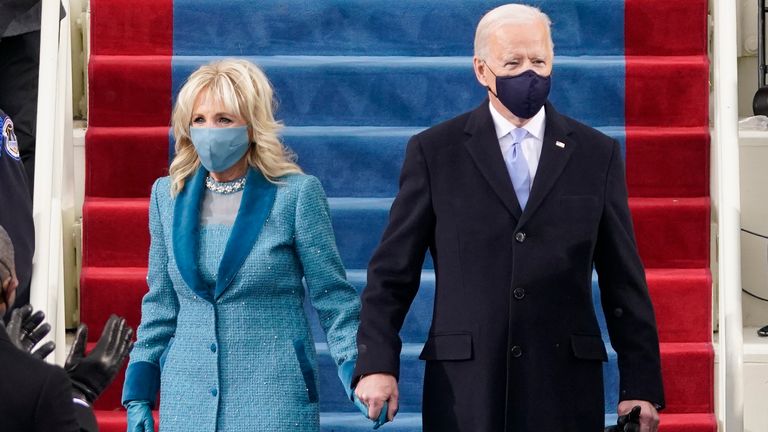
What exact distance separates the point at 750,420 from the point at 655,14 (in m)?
1.68

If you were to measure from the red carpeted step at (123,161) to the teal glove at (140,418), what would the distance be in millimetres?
1786

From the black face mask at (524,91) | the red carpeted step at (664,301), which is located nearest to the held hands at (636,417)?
the black face mask at (524,91)

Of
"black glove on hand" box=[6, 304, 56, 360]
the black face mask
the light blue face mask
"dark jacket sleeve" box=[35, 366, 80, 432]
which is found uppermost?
the black face mask

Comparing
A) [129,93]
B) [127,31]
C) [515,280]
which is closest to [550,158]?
[515,280]

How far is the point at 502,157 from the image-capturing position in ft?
13.1

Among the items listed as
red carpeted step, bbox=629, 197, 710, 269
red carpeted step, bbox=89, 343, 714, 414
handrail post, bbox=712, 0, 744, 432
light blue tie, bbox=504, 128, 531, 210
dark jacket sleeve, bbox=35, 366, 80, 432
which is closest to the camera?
dark jacket sleeve, bbox=35, 366, 80, 432

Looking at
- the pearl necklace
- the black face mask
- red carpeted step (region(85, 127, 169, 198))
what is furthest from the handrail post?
red carpeted step (region(85, 127, 169, 198))

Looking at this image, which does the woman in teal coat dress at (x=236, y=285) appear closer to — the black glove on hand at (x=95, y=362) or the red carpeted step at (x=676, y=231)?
the black glove on hand at (x=95, y=362)

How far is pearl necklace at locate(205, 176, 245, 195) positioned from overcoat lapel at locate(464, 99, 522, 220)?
1.98 ft

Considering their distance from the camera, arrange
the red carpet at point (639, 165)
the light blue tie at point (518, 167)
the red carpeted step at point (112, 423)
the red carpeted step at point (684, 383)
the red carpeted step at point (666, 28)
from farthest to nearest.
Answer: the red carpeted step at point (666, 28), the red carpet at point (639, 165), the red carpeted step at point (684, 383), the red carpeted step at point (112, 423), the light blue tie at point (518, 167)

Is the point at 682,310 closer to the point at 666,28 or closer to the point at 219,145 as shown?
the point at 666,28

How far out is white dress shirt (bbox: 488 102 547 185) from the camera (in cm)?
404

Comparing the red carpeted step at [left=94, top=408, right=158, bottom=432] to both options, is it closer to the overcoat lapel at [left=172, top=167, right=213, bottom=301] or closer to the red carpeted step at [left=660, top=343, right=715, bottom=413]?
the overcoat lapel at [left=172, top=167, right=213, bottom=301]

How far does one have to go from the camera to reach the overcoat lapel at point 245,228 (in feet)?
13.4
